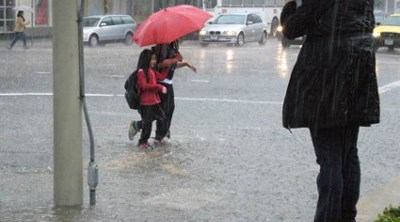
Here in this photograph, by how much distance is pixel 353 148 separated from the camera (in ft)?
14.6

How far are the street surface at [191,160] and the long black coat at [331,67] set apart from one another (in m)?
1.65

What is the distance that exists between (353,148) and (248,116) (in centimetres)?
733

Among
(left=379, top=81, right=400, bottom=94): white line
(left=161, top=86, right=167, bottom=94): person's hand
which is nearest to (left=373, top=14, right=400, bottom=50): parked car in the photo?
(left=379, top=81, right=400, bottom=94): white line

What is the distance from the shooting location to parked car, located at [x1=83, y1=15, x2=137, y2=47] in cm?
3581

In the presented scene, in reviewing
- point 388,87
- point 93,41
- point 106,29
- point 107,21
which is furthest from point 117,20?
point 388,87

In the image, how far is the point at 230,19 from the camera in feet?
122

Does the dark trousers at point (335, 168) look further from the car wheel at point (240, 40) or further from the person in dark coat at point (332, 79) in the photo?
the car wheel at point (240, 40)

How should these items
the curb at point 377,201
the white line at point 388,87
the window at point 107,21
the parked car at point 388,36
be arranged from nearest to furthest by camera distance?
the curb at point 377,201 < the white line at point 388,87 < the parked car at point 388,36 < the window at point 107,21

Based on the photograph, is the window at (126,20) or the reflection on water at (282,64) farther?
the window at (126,20)

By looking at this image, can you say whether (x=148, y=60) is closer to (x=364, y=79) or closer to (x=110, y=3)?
(x=364, y=79)

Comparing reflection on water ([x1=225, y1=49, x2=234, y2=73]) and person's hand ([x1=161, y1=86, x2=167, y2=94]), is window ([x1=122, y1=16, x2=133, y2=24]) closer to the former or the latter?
reflection on water ([x1=225, y1=49, x2=234, y2=73])

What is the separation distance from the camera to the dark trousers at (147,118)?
8891 mm

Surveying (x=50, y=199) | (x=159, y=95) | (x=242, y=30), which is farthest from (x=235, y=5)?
(x=50, y=199)

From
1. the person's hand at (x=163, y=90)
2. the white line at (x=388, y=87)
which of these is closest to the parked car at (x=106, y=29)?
the white line at (x=388, y=87)
